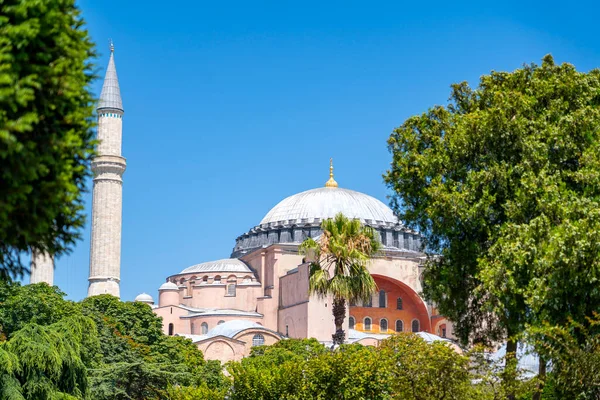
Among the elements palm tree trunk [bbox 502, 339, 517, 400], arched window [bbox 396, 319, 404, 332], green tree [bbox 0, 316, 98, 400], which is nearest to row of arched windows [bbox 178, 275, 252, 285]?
arched window [bbox 396, 319, 404, 332]

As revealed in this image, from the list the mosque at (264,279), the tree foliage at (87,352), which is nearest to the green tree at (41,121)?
the tree foliage at (87,352)

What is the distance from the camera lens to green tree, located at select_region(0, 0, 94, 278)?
324 inches

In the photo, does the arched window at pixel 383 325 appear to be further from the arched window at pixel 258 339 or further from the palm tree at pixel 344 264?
the palm tree at pixel 344 264

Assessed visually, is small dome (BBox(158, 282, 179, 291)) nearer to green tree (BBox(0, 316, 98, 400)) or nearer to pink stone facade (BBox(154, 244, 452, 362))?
pink stone facade (BBox(154, 244, 452, 362))

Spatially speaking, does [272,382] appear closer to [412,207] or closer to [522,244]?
[412,207]

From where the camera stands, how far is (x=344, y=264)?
29.2 metres

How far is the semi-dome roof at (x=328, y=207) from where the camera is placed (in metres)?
72.5

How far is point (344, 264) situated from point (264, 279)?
128 feet

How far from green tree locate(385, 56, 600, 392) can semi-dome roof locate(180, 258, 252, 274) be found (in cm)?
4493

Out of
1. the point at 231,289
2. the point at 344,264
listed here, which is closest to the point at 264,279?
the point at 231,289

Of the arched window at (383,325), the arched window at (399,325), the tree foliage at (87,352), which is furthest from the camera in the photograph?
the arched window at (399,325)

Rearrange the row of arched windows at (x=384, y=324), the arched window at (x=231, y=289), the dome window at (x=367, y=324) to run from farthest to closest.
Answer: the arched window at (x=231, y=289) → the dome window at (x=367, y=324) → the row of arched windows at (x=384, y=324)

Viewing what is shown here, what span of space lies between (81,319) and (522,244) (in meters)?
16.2

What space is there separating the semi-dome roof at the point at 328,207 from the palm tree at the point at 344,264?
4126 centimetres
